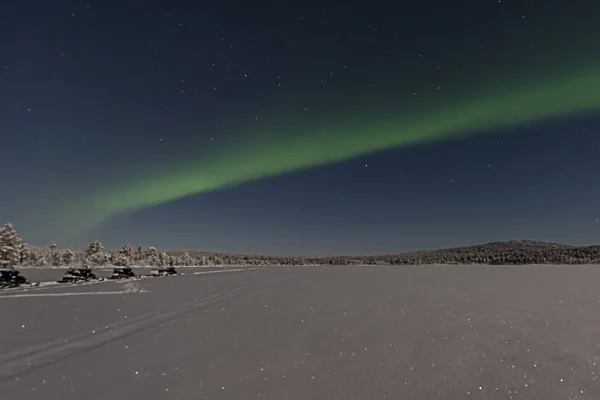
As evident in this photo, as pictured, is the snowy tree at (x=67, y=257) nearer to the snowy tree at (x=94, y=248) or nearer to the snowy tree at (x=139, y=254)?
the snowy tree at (x=94, y=248)

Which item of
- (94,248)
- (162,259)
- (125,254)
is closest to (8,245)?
(94,248)

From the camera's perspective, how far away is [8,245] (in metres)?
57.8

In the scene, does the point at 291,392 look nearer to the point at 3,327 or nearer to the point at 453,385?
the point at 453,385

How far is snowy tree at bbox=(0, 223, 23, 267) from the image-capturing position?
56.7 m

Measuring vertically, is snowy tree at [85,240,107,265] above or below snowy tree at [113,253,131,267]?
above

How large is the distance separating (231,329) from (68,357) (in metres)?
4.16

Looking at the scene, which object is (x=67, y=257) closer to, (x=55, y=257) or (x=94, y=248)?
(x=55, y=257)

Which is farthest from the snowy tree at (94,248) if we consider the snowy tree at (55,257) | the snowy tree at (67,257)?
the snowy tree at (55,257)

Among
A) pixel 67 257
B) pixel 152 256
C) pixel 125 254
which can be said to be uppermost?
pixel 67 257

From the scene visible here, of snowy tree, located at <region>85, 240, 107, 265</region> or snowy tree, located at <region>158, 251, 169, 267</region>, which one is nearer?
snowy tree, located at <region>85, 240, 107, 265</region>

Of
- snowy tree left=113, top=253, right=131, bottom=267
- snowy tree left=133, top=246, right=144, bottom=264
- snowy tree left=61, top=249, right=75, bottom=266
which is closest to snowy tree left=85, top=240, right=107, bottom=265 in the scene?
snowy tree left=61, top=249, right=75, bottom=266

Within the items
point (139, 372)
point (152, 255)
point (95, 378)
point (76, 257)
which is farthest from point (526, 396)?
point (152, 255)

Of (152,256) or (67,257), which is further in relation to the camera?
(152,256)

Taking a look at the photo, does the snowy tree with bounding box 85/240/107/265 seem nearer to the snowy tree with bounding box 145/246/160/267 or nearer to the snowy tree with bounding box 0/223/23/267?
the snowy tree with bounding box 145/246/160/267
